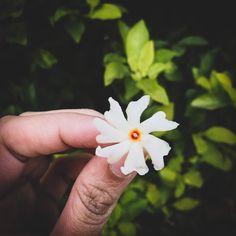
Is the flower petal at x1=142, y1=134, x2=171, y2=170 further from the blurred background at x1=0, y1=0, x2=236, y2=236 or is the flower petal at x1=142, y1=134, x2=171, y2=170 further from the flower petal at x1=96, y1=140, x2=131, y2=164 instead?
the blurred background at x1=0, y1=0, x2=236, y2=236

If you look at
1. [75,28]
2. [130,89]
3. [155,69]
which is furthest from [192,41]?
[75,28]

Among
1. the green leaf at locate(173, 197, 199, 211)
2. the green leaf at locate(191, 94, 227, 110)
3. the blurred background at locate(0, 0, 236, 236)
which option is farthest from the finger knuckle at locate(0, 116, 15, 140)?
the green leaf at locate(173, 197, 199, 211)

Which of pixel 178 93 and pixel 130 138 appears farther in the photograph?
pixel 178 93

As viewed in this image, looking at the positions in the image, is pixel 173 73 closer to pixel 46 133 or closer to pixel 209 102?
pixel 209 102

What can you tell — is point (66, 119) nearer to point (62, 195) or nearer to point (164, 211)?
point (62, 195)

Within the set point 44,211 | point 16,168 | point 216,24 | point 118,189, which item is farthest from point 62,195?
point 216,24
